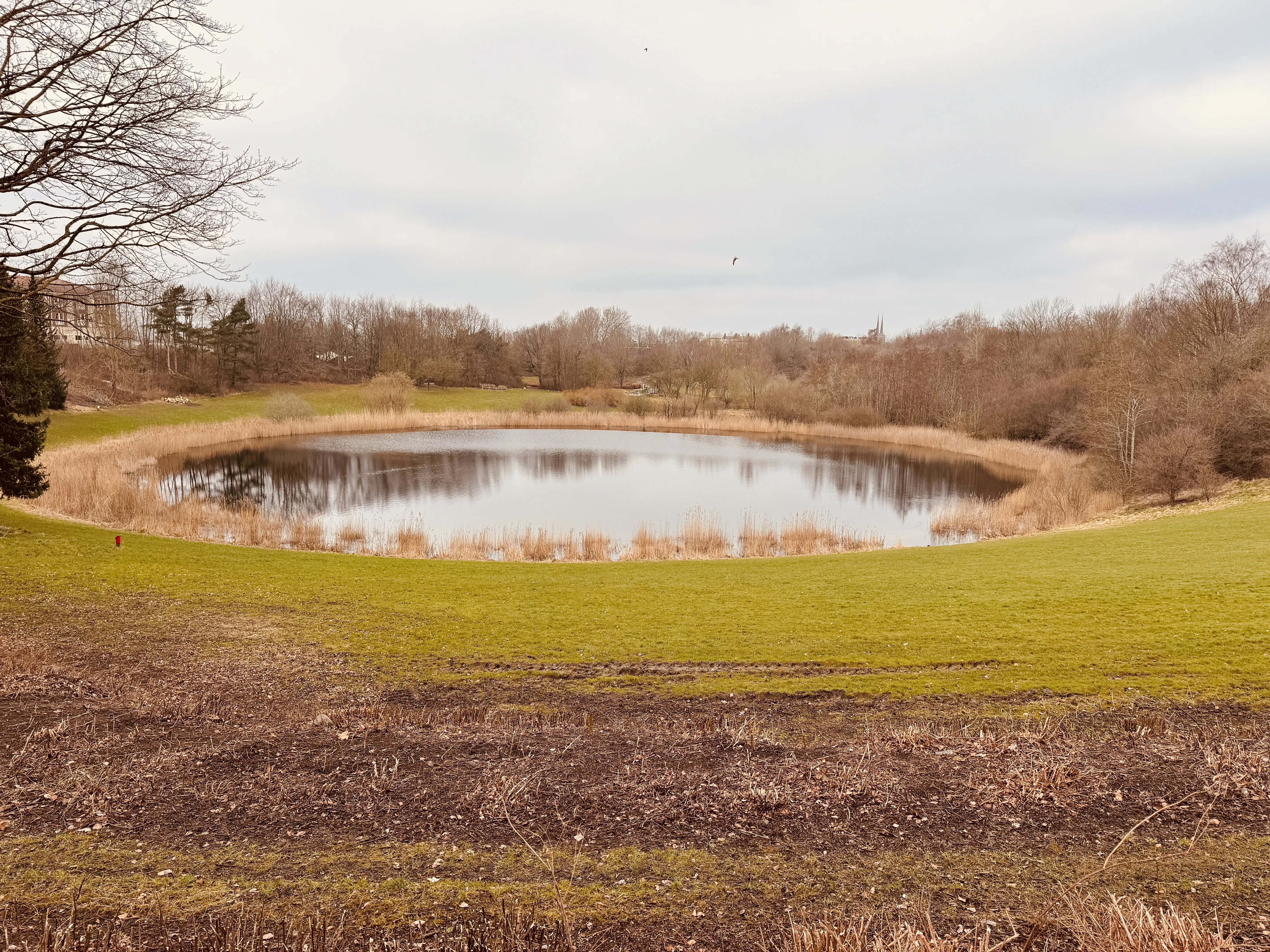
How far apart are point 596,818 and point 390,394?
5724cm

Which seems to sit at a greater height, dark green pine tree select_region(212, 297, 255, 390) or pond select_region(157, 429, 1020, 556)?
dark green pine tree select_region(212, 297, 255, 390)

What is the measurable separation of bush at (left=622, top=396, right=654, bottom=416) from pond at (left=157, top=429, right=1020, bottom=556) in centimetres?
1254

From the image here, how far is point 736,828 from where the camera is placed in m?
4.49

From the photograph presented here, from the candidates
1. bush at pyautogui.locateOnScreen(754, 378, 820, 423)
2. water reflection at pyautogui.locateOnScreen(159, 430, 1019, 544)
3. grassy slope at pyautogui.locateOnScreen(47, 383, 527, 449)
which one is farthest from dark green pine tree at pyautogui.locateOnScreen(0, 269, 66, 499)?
bush at pyautogui.locateOnScreen(754, 378, 820, 423)

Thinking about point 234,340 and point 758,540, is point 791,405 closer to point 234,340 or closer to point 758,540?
point 758,540

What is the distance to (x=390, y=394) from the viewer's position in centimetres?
5766

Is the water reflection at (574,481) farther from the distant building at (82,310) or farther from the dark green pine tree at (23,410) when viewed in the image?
the distant building at (82,310)

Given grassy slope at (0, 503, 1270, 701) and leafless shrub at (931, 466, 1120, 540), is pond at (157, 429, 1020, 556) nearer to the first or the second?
leafless shrub at (931, 466, 1120, 540)

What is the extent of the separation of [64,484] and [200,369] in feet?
144

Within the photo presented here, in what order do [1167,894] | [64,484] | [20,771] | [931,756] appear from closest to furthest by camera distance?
[1167,894]
[20,771]
[931,756]
[64,484]

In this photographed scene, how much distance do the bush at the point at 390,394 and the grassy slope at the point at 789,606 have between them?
141ft

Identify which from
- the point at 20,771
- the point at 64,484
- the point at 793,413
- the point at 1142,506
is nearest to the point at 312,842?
the point at 20,771

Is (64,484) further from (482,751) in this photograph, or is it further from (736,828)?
(736,828)

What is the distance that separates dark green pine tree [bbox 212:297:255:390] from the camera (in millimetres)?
59344
